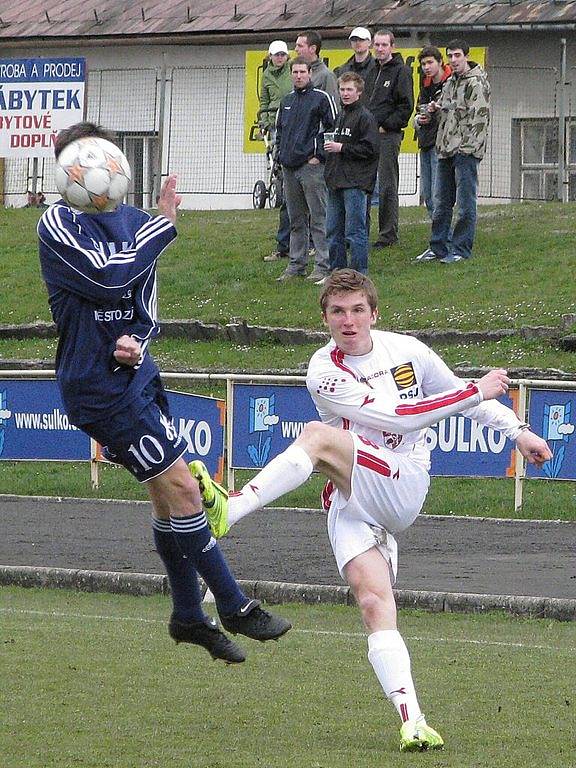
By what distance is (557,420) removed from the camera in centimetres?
1449

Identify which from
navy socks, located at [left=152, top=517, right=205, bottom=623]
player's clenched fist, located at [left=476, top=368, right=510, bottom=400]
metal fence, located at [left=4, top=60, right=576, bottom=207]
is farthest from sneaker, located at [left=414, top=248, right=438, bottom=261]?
player's clenched fist, located at [left=476, top=368, right=510, bottom=400]

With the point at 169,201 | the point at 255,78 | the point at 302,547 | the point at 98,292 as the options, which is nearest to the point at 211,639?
the point at 98,292

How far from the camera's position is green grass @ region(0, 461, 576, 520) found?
15.2 meters

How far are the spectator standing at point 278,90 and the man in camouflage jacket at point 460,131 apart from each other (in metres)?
2.72

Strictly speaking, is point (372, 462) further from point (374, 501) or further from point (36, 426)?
point (36, 426)

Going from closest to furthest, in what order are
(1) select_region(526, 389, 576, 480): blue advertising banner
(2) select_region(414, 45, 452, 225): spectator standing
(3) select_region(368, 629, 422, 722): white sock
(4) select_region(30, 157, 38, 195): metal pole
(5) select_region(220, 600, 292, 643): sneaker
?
(3) select_region(368, 629, 422, 722): white sock < (5) select_region(220, 600, 292, 643): sneaker < (1) select_region(526, 389, 576, 480): blue advertising banner < (2) select_region(414, 45, 452, 225): spectator standing < (4) select_region(30, 157, 38, 195): metal pole

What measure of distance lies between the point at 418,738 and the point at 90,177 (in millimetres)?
2867

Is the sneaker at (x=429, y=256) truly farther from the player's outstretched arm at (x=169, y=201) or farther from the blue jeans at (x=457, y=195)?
the player's outstretched arm at (x=169, y=201)

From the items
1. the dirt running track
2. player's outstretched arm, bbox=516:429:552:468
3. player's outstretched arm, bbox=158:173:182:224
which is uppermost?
player's outstretched arm, bbox=158:173:182:224

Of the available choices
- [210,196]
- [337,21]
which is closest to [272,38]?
[337,21]

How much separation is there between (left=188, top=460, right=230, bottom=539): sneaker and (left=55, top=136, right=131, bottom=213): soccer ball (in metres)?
1.33

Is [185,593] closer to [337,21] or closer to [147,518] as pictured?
[147,518]

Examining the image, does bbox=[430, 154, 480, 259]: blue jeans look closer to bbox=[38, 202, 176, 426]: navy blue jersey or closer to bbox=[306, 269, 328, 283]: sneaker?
bbox=[306, 269, 328, 283]: sneaker

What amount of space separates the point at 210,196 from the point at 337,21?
15.0ft
